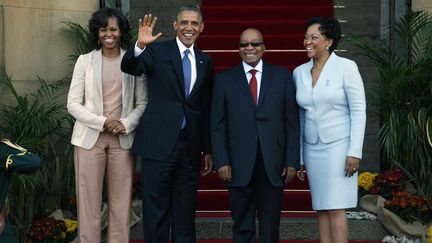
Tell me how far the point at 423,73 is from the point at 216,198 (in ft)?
6.93

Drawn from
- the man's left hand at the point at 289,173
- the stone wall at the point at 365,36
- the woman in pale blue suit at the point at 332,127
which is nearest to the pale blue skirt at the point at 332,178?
the woman in pale blue suit at the point at 332,127

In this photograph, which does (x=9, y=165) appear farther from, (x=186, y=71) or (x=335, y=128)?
(x=335, y=128)

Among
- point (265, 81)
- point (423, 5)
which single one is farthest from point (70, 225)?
point (423, 5)

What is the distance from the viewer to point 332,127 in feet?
23.6

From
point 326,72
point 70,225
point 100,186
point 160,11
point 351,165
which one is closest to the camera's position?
point 351,165

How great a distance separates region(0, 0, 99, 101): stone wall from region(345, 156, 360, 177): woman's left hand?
3.51m

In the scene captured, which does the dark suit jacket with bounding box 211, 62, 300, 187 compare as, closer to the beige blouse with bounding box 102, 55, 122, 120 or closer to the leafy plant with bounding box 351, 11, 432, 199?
the beige blouse with bounding box 102, 55, 122, 120

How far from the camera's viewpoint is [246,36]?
737 cm

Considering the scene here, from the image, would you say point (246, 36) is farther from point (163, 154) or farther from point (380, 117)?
point (380, 117)

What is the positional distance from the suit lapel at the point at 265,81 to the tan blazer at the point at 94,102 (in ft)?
2.82

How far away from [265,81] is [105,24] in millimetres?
1203

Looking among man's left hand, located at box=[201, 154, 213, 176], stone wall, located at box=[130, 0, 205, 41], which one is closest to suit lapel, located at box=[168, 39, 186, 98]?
man's left hand, located at box=[201, 154, 213, 176]

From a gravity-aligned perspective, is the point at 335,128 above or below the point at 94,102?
below

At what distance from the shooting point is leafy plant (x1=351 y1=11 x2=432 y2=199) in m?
8.96
